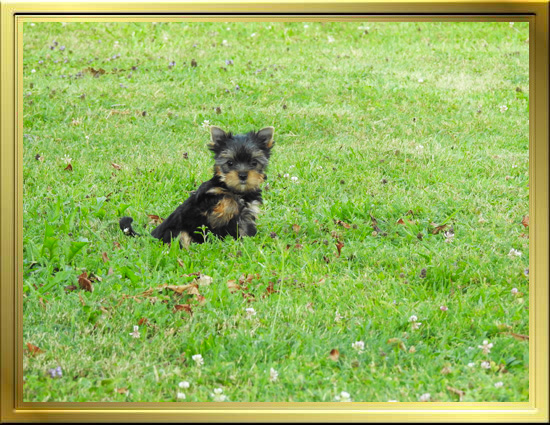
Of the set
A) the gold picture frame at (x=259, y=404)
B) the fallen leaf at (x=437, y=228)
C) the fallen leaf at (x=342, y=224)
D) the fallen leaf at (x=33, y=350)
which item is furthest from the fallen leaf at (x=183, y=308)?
the fallen leaf at (x=437, y=228)

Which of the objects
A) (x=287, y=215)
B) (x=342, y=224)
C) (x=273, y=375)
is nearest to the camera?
(x=273, y=375)

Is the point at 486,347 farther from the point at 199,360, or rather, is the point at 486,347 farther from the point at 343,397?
the point at 199,360

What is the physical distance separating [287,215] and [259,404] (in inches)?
96.4

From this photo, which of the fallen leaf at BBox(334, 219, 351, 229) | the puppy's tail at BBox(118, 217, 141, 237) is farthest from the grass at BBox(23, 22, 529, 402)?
the puppy's tail at BBox(118, 217, 141, 237)

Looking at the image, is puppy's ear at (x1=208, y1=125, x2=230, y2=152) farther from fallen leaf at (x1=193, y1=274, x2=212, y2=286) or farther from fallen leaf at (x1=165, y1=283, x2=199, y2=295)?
fallen leaf at (x1=165, y1=283, x2=199, y2=295)

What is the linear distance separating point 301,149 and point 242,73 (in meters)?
2.52

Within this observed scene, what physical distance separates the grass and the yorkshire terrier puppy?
0.68 feet

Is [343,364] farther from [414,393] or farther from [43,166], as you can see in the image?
[43,166]

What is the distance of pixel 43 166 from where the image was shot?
6828mm

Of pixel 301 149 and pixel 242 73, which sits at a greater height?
pixel 242 73

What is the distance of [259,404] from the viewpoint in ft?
13.0

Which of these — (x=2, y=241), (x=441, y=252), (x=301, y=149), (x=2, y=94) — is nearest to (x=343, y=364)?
(x=441, y=252)

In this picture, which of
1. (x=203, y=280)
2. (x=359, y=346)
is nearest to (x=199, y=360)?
(x=203, y=280)

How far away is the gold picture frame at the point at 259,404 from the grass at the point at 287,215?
0.09 metres
